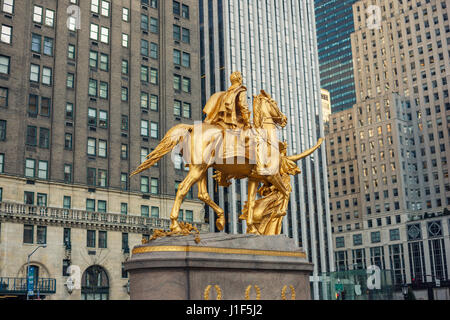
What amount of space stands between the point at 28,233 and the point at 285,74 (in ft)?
279

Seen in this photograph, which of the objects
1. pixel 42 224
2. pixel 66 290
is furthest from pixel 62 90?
pixel 66 290

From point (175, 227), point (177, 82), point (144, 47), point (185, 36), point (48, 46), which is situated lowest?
point (175, 227)

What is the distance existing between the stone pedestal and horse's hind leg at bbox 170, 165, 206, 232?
26.9 inches

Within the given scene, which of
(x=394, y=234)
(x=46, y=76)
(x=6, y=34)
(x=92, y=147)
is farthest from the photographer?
(x=394, y=234)

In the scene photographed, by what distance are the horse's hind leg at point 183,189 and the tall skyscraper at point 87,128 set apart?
1858 inches

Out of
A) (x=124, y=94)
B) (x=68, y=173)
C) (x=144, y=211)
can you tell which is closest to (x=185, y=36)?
(x=124, y=94)

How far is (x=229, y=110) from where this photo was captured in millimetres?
18359

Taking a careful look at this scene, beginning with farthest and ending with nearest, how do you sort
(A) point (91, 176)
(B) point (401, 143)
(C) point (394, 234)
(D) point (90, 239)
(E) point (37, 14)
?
(B) point (401, 143) < (C) point (394, 234) < (A) point (91, 176) < (E) point (37, 14) < (D) point (90, 239)

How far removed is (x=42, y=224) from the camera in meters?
62.8

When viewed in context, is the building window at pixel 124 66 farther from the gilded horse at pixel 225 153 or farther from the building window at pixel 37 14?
the gilded horse at pixel 225 153

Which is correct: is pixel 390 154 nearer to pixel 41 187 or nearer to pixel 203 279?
pixel 41 187

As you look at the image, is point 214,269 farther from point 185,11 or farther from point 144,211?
point 185,11

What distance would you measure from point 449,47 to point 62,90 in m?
107

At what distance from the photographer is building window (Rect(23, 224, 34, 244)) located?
6116 cm
